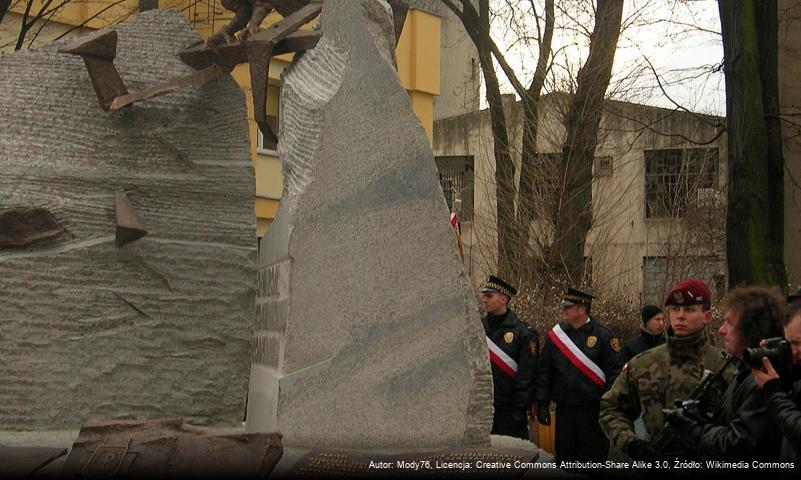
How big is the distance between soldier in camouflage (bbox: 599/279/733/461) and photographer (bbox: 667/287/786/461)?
18.9 inches

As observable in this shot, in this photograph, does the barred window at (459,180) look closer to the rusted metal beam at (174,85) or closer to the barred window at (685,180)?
the barred window at (685,180)

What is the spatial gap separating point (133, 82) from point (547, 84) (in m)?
9.60

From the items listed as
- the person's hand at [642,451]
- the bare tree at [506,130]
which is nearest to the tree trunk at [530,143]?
the bare tree at [506,130]

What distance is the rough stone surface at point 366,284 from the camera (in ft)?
18.3

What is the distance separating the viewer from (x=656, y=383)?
18.0 feet

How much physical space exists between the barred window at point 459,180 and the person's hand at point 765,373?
515 inches

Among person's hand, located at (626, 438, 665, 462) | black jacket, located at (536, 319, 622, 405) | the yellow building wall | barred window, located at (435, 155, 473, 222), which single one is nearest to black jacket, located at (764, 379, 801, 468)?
person's hand, located at (626, 438, 665, 462)

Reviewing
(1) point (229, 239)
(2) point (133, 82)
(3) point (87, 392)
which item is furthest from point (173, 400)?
(2) point (133, 82)

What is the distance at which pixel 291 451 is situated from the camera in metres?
5.36

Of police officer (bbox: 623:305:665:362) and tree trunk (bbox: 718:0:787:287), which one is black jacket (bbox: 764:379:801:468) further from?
tree trunk (bbox: 718:0:787:287)

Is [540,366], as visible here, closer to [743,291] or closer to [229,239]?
[229,239]

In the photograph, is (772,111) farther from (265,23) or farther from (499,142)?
(265,23)

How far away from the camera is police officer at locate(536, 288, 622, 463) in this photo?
7.86 m

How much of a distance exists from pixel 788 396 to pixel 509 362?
4.12 meters
